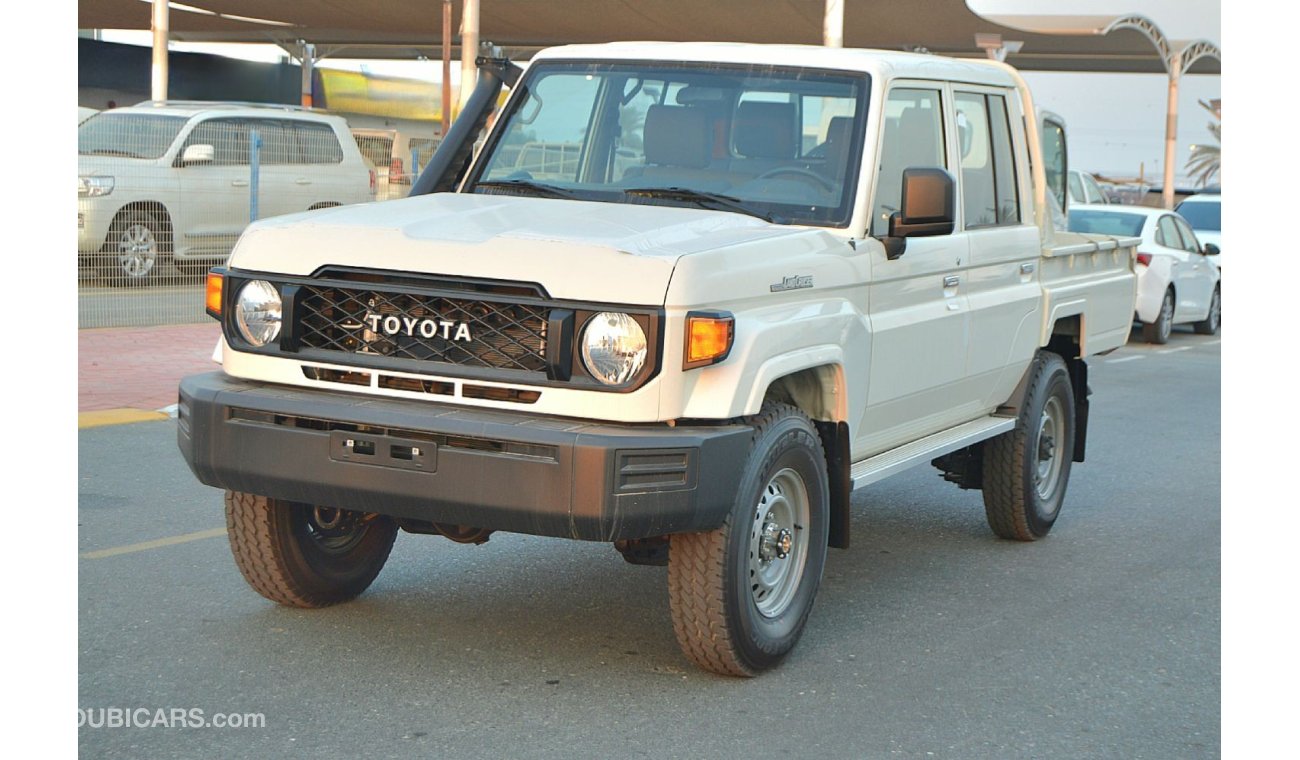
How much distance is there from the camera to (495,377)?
194 inches

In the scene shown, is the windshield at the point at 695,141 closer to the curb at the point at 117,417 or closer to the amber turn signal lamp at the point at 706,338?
the amber turn signal lamp at the point at 706,338

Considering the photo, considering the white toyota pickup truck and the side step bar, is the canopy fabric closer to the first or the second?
the side step bar

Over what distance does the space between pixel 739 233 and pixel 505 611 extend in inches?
67.2

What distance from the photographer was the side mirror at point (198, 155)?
16.8 meters

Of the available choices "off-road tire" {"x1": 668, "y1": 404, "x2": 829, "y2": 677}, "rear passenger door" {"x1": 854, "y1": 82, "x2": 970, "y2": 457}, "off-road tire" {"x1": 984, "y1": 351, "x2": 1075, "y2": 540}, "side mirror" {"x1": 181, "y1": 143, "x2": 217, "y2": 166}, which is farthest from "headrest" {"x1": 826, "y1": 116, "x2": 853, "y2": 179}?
"side mirror" {"x1": 181, "y1": 143, "x2": 217, "y2": 166}

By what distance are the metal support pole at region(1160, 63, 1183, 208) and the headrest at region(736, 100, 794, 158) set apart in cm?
3498

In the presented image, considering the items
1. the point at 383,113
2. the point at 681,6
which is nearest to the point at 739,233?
the point at 681,6

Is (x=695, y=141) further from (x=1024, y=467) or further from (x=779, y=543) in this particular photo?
(x=1024, y=467)

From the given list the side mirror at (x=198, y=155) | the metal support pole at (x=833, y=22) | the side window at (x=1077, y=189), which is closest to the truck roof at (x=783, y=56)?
the side mirror at (x=198, y=155)

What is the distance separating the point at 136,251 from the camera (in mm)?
16016

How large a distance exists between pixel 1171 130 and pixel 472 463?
39.4 meters

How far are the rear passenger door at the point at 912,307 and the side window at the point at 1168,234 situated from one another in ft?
45.4

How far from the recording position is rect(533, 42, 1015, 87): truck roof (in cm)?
628

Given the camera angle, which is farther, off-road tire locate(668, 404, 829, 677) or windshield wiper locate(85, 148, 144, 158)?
windshield wiper locate(85, 148, 144, 158)
